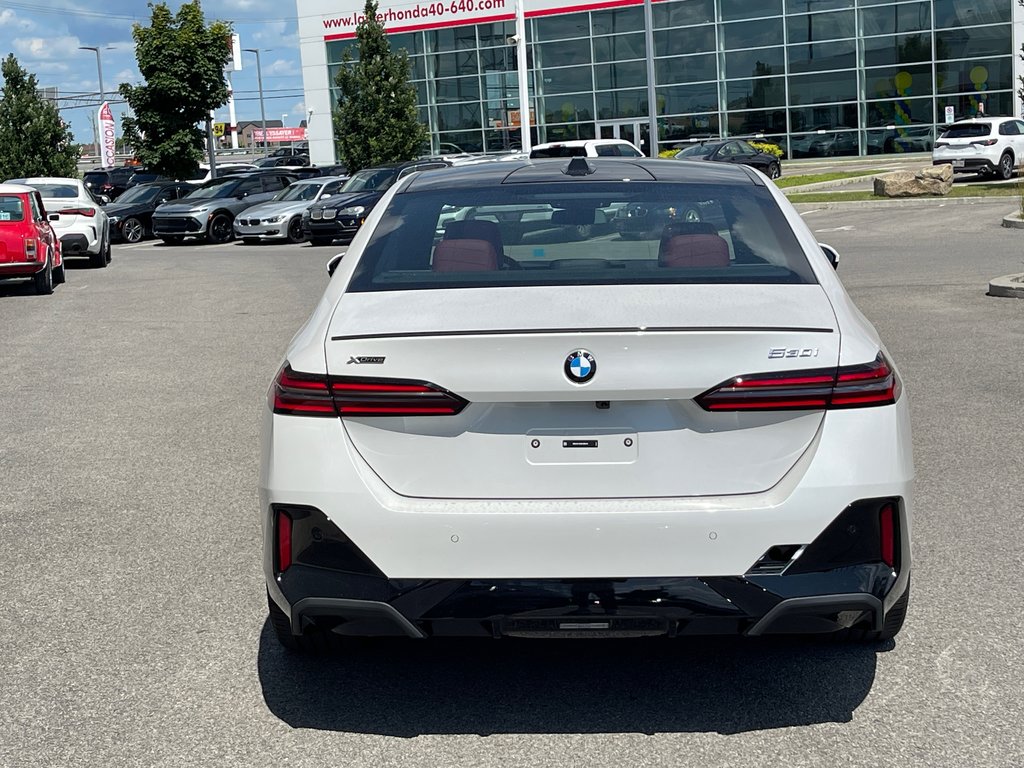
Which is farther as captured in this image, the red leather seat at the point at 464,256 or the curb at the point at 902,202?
the curb at the point at 902,202

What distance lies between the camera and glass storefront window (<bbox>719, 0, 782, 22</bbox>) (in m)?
50.9

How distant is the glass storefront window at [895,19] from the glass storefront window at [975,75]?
70.2 inches

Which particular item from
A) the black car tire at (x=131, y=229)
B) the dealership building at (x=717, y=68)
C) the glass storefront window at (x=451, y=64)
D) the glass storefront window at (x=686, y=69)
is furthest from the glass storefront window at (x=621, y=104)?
the black car tire at (x=131, y=229)

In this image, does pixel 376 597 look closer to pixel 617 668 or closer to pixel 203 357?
pixel 617 668

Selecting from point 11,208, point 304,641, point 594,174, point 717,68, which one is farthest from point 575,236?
point 717,68

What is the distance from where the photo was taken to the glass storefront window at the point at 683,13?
51.9 m

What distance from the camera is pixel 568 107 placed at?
55.6m

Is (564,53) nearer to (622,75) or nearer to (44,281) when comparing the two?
(622,75)

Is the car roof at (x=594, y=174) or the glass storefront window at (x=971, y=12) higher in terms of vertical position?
the glass storefront window at (x=971, y=12)

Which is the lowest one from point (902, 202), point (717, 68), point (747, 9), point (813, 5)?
point (902, 202)

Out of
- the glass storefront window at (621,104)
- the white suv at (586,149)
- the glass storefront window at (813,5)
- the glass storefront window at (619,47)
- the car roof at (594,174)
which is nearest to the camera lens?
the car roof at (594,174)

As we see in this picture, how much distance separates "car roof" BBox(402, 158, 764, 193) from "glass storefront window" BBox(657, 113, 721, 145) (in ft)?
159

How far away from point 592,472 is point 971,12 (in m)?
49.4

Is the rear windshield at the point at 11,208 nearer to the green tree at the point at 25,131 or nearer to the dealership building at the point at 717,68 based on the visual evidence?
the green tree at the point at 25,131
